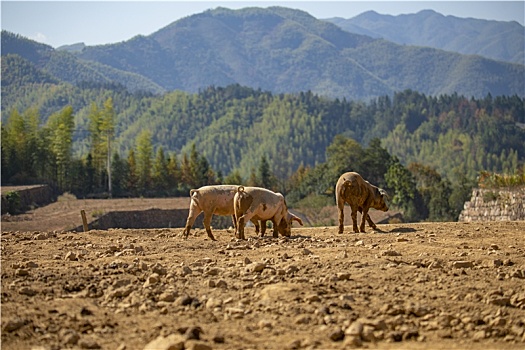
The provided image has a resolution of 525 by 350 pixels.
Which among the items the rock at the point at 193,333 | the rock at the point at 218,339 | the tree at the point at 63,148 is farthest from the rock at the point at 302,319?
the tree at the point at 63,148

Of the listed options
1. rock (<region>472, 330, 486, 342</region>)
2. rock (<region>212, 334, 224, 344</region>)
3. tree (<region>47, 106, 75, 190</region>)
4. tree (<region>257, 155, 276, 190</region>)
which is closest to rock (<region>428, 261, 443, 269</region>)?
rock (<region>472, 330, 486, 342</region>)

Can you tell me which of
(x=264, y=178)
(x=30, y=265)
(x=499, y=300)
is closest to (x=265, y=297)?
(x=499, y=300)

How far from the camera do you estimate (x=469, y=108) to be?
644ft

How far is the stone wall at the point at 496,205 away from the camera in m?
29.4

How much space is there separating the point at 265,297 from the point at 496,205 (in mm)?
23412

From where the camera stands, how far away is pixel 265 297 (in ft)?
30.1

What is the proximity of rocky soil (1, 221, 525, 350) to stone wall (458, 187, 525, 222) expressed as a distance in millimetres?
16846

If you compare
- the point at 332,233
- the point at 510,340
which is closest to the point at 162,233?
the point at 332,233

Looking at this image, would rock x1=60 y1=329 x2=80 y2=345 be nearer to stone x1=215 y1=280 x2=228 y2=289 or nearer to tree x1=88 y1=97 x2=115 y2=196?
stone x1=215 y1=280 x2=228 y2=289

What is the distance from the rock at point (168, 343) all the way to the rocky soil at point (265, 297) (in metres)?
0.02

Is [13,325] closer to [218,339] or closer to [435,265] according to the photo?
[218,339]

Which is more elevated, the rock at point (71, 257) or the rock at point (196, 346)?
the rock at point (71, 257)

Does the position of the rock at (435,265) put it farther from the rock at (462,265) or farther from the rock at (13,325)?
the rock at (13,325)

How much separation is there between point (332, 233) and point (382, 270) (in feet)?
21.5
